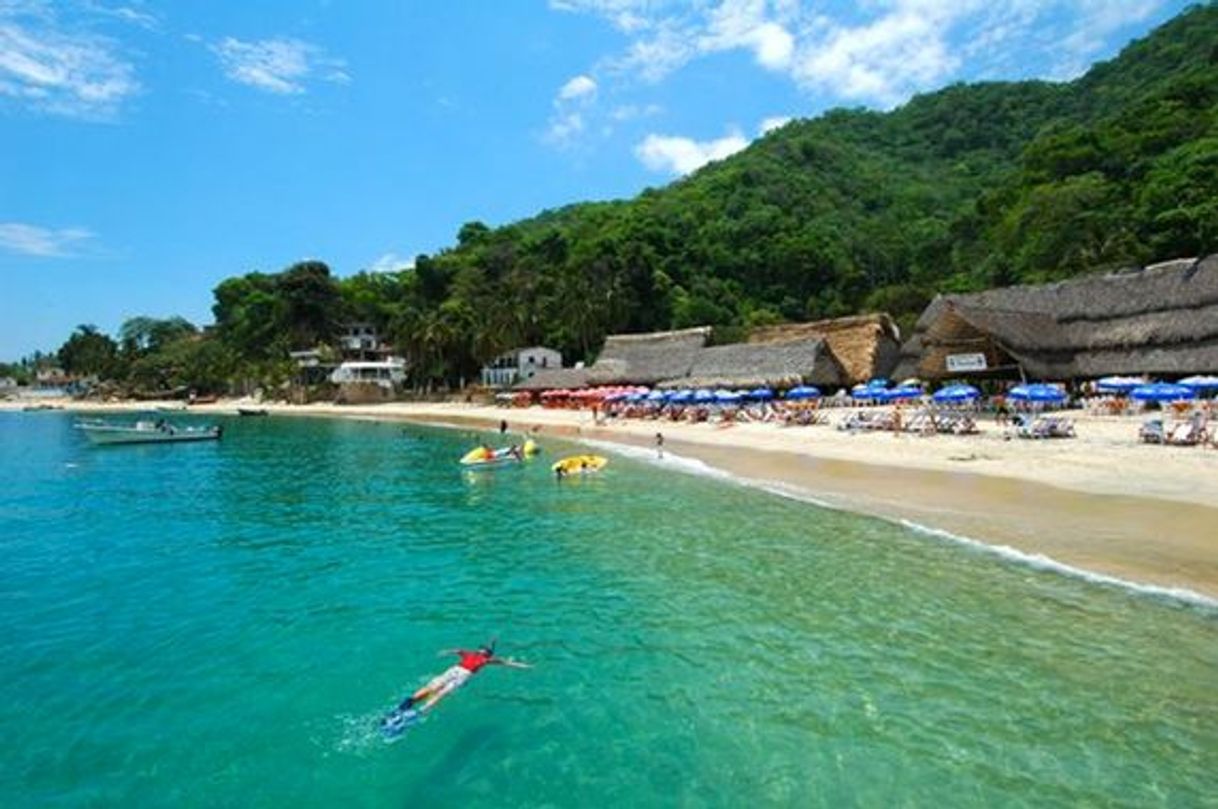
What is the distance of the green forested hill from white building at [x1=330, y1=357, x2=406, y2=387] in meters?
3.37

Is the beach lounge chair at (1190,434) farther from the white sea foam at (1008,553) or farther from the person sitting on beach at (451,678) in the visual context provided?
the person sitting on beach at (451,678)

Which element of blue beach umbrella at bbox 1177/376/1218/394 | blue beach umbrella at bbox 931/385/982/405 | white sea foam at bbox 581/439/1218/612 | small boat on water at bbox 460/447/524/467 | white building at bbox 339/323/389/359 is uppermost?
white building at bbox 339/323/389/359

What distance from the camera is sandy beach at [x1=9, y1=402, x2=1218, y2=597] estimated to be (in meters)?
11.9

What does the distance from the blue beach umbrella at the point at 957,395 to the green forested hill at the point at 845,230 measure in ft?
66.3

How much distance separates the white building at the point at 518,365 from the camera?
64250 millimetres

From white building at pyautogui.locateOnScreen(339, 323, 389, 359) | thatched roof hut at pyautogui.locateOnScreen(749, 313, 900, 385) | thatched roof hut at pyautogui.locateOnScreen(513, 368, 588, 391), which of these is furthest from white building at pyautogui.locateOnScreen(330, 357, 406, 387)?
thatched roof hut at pyautogui.locateOnScreen(749, 313, 900, 385)

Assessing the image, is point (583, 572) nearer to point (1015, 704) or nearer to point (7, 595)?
point (1015, 704)

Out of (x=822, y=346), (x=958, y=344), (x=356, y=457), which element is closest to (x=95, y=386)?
(x=356, y=457)

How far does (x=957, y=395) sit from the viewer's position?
28.3m

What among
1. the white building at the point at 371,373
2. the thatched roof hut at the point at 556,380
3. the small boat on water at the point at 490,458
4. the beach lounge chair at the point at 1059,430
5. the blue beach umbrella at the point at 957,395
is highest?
the white building at the point at 371,373

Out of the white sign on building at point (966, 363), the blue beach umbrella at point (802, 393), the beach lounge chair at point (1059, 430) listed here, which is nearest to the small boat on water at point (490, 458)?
the blue beach umbrella at point (802, 393)

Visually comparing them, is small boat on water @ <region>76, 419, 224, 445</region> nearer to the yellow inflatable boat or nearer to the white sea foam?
the yellow inflatable boat

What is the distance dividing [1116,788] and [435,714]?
5693 mm

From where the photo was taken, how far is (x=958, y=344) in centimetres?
3186
